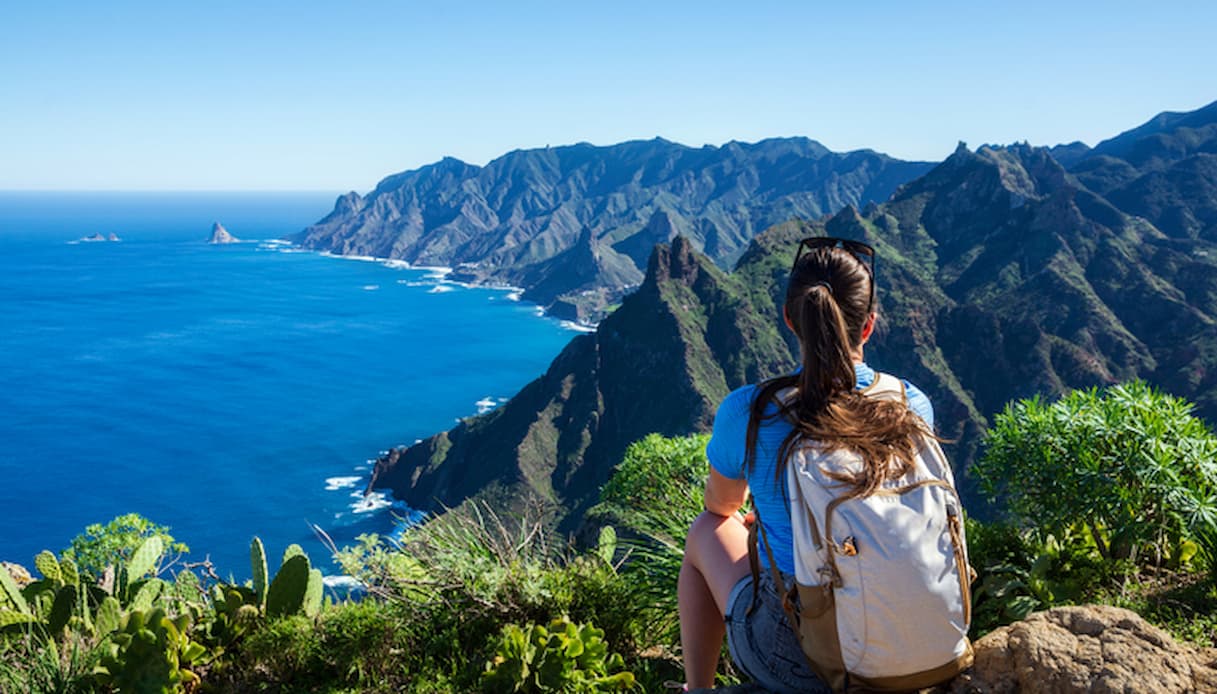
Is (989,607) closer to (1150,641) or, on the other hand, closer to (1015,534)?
(1015,534)

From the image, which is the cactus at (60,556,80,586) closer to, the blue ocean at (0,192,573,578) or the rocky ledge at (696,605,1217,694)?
the rocky ledge at (696,605,1217,694)

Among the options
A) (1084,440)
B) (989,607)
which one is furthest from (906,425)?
(1084,440)

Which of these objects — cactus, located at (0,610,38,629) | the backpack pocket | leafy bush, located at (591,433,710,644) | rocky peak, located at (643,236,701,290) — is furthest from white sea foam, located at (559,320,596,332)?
the backpack pocket

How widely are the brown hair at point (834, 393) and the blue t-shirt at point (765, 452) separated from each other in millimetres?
44

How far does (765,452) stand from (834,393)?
360 millimetres

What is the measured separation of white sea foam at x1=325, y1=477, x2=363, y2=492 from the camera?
272 ft

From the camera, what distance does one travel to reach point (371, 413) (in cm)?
11069

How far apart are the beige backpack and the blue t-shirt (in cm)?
17

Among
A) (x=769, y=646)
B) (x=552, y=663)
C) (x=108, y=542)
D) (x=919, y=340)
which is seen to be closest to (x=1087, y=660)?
(x=769, y=646)

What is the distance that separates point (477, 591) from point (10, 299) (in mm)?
208725

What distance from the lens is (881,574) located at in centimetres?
245

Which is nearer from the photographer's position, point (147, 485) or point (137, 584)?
point (137, 584)

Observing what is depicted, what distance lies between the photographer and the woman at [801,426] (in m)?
2.71

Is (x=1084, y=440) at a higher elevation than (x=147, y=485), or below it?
higher
